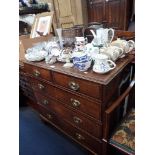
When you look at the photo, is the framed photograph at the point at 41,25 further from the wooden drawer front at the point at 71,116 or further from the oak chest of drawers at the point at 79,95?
the wooden drawer front at the point at 71,116

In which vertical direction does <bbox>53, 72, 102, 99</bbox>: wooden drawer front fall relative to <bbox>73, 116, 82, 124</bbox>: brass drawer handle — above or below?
above

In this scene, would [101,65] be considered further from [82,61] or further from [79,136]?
[79,136]

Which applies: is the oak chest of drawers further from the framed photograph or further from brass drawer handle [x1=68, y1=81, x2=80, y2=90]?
the framed photograph

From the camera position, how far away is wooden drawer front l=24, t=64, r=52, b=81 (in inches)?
48.0

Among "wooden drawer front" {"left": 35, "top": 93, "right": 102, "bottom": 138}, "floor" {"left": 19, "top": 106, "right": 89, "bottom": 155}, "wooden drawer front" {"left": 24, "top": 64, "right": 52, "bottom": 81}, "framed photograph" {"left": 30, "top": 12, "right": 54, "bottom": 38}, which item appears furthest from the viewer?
"framed photograph" {"left": 30, "top": 12, "right": 54, "bottom": 38}

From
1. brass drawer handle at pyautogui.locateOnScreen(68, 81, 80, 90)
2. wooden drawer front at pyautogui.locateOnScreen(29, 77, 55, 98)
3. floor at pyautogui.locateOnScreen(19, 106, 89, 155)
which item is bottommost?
floor at pyautogui.locateOnScreen(19, 106, 89, 155)

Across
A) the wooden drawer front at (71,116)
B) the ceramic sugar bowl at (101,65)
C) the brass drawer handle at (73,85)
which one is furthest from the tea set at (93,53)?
the wooden drawer front at (71,116)

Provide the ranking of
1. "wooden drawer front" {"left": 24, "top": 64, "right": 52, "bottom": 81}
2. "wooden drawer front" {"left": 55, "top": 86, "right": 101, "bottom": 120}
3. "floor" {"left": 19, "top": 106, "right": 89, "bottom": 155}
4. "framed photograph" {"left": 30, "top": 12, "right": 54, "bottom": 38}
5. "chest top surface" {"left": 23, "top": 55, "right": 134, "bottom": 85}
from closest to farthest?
1. "chest top surface" {"left": 23, "top": 55, "right": 134, "bottom": 85}
2. "wooden drawer front" {"left": 55, "top": 86, "right": 101, "bottom": 120}
3. "wooden drawer front" {"left": 24, "top": 64, "right": 52, "bottom": 81}
4. "floor" {"left": 19, "top": 106, "right": 89, "bottom": 155}
5. "framed photograph" {"left": 30, "top": 12, "right": 54, "bottom": 38}

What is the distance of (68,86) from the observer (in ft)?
3.58

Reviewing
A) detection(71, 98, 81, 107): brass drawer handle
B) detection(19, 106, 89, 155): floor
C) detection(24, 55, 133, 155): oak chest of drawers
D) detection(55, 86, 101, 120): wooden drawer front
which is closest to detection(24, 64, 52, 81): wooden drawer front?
detection(24, 55, 133, 155): oak chest of drawers

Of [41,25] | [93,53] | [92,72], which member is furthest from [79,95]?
[41,25]

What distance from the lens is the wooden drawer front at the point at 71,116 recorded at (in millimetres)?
1110

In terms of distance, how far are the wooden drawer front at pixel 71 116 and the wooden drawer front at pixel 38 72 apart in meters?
0.23
